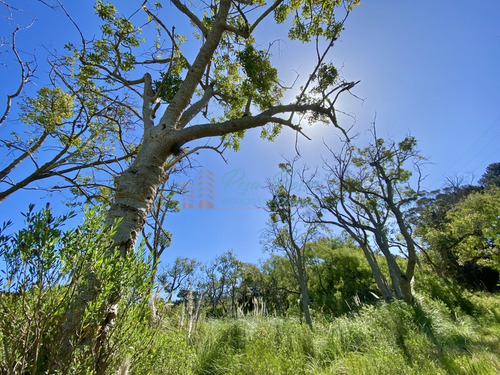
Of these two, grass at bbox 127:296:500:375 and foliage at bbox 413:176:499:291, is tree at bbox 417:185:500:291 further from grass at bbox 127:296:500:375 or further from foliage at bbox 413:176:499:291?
grass at bbox 127:296:500:375

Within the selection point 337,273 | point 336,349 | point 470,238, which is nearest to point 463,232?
point 470,238

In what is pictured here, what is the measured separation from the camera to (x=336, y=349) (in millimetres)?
4145

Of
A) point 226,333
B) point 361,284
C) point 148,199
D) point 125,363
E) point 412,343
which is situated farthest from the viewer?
point 361,284

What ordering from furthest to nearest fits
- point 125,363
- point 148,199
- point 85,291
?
1. point 148,199
2. point 125,363
3. point 85,291

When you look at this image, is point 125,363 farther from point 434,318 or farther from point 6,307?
point 434,318

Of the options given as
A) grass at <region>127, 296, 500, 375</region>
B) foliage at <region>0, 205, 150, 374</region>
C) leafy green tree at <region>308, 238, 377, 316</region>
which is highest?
leafy green tree at <region>308, 238, 377, 316</region>

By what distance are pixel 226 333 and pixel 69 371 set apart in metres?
5.14

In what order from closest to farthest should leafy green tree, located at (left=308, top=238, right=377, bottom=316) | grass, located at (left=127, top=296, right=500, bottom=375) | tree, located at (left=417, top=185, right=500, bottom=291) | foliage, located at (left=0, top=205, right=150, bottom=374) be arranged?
foliage, located at (left=0, top=205, right=150, bottom=374) → grass, located at (left=127, top=296, right=500, bottom=375) → tree, located at (left=417, top=185, right=500, bottom=291) → leafy green tree, located at (left=308, top=238, right=377, bottom=316)

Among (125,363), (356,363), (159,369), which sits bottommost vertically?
(356,363)

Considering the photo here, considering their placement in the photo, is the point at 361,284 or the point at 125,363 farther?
the point at 361,284

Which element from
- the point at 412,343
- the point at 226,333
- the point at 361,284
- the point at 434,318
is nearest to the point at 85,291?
the point at 412,343

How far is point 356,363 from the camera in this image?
3.11 meters

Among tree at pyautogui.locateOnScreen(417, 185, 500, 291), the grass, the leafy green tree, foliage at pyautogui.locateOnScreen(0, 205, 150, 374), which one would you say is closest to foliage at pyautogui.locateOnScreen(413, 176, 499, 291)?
tree at pyautogui.locateOnScreen(417, 185, 500, 291)

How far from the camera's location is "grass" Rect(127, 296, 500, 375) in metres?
2.73
